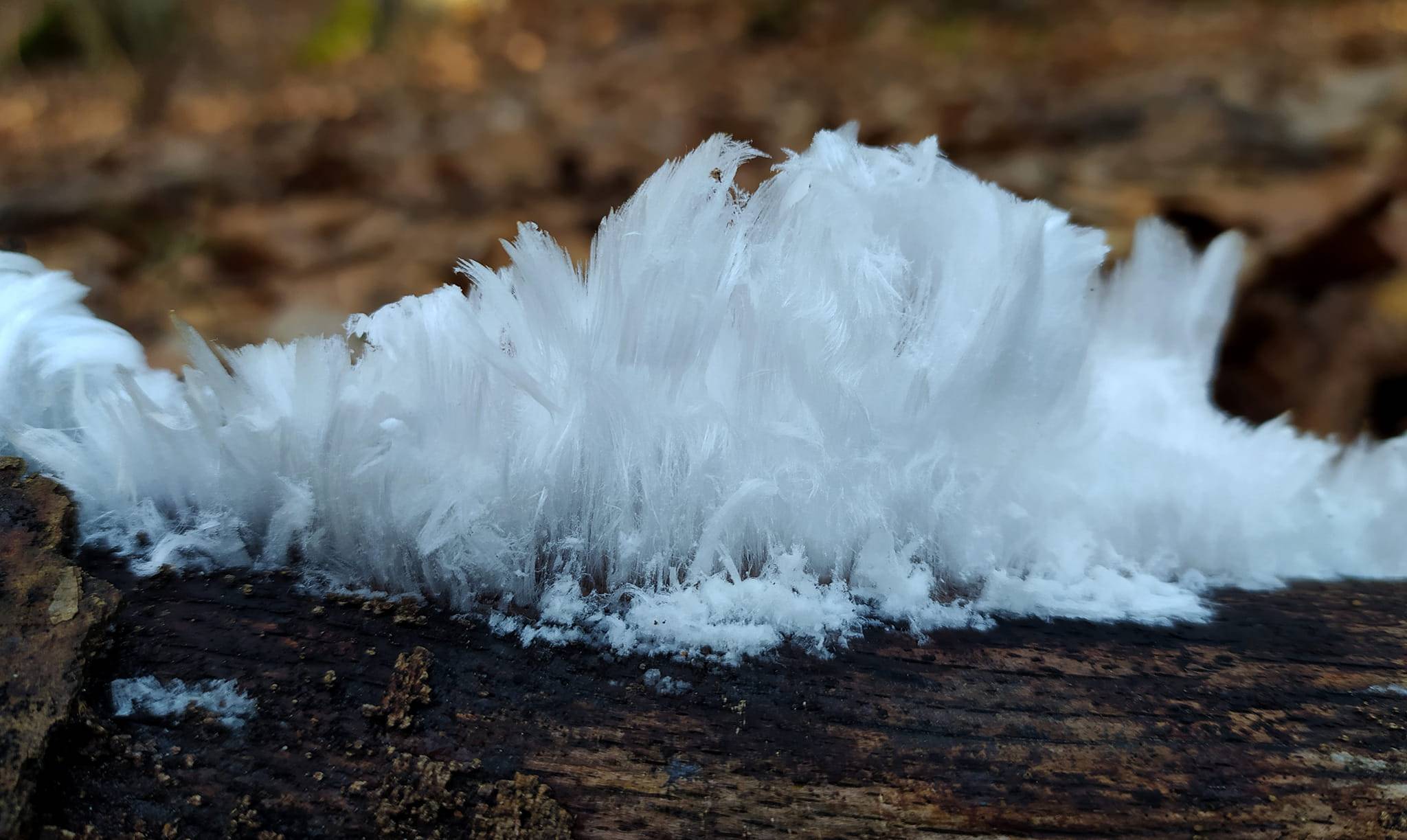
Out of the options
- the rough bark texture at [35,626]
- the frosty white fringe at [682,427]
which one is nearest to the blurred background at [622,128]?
the frosty white fringe at [682,427]

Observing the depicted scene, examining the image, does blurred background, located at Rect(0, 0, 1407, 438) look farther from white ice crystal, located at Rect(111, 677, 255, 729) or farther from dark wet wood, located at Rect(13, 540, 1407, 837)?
white ice crystal, located at Rect(111, 677, 255, 729)

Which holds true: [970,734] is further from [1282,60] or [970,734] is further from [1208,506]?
[1282,60]

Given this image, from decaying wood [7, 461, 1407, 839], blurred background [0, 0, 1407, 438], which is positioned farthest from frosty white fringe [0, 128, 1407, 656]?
blurred background [0, 0, 1407, 438]

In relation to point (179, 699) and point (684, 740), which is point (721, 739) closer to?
point (684, 740)

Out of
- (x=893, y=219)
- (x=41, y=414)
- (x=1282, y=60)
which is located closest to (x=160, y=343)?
(x=41, y=414)

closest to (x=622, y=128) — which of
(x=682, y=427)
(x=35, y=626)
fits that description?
(x=682, y=427)

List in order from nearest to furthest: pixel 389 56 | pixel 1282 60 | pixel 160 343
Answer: pixel 160 343, pixel 1282 60, pixel 389 56

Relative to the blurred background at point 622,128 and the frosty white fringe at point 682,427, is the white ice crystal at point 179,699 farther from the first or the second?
the blurred background at point 622,128
